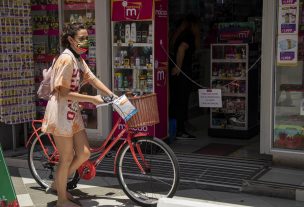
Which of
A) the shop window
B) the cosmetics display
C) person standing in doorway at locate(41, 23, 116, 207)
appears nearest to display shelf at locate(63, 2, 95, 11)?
the cosmetics display

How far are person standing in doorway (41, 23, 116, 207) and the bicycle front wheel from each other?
19.2 inches

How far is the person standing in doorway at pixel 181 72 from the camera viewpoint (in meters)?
8.16

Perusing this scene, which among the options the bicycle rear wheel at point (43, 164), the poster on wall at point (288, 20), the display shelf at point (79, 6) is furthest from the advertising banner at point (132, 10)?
the bicycle rear wheel at point (43, 164)

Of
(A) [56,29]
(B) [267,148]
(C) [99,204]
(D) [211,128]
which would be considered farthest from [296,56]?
(A) [56,29]

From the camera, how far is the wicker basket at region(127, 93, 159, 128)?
493 cm

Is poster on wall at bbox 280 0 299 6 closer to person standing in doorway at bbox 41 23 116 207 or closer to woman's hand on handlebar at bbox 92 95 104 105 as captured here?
person standing in doorway at bbox 41 23 116 207

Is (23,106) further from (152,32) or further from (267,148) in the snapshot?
(267,148)

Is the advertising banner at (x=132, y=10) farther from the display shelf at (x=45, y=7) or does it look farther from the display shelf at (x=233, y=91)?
the display shelf at (x=233, y=91)

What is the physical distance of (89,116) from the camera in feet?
25.9

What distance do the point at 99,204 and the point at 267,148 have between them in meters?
2.59

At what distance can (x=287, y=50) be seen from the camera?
627 cm

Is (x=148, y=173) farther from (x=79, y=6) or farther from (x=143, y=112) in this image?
(x=79, y=6)

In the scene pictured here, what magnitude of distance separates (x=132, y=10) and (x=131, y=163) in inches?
94.9

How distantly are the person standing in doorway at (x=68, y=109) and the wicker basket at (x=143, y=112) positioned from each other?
0.37 m
